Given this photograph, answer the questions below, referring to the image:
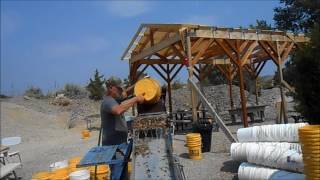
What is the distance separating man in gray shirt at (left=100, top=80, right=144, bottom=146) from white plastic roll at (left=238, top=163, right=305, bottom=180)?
7.46 feet

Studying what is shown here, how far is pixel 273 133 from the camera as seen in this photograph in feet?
23.1

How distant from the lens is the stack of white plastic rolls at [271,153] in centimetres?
598

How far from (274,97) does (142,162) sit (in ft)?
77.0

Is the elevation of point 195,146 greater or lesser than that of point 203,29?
lesser

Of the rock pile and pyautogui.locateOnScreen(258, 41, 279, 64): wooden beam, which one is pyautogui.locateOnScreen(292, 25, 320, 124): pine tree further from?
the rock pile

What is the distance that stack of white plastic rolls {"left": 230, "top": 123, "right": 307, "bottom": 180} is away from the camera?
19.6 ft

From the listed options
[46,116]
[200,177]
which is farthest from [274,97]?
[200,177]

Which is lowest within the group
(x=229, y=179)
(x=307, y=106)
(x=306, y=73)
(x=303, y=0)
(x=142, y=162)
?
(x=229, y=179)

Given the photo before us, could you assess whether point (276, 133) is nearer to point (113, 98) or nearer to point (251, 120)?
point (113, 98)

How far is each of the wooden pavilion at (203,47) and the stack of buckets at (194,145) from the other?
2420 millimetres

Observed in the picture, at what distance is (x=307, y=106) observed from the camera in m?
6.09

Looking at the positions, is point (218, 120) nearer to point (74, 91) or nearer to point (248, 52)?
point (248, 52)

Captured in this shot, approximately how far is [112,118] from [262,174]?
8.65 ft

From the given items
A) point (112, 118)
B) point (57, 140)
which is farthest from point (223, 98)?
point (112, 118)
